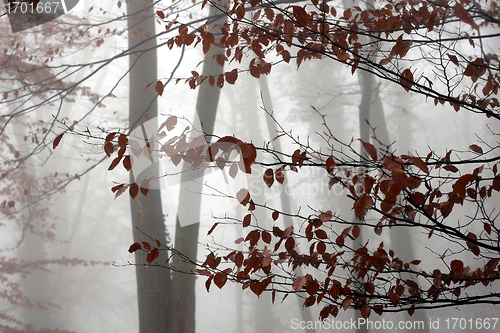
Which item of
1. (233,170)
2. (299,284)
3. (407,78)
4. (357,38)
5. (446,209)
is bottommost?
(299,284)

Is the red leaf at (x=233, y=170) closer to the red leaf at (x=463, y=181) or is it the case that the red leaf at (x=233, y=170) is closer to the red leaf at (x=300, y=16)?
the red leaf at (x=300, y=16)

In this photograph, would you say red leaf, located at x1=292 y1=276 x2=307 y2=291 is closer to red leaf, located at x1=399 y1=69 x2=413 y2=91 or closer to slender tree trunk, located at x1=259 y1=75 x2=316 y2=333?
red leaf, located at x1=399 y1=69 x2=413 y2=91

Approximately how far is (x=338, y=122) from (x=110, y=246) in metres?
5.24

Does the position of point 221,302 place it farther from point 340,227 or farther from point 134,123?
point 134,123

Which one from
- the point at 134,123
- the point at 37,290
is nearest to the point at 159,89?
the point at 134,123

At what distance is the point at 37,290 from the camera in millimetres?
6352

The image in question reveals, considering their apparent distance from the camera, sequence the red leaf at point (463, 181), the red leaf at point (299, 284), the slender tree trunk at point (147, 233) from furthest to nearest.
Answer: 1. the slender tree trunk at point (147, 233)
2. the red leaf at point (299, 284)
3. the red leaf at point (463, 181)

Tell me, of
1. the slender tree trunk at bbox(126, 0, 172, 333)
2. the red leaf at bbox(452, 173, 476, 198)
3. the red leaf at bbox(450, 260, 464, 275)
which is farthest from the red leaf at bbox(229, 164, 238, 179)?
the slender tree trunk at bbox(126, 0, 172, 333)

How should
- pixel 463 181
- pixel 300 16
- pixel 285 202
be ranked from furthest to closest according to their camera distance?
pixel 285 202, pixel 300 16, pixel 463 181

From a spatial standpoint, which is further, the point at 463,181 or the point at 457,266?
the point at 457,266

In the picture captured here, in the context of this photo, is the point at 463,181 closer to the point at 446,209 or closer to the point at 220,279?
the point at 446,209

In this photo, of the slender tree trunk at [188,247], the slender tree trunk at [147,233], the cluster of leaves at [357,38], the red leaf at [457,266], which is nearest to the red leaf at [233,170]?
the cluster of leaves at [357,38]

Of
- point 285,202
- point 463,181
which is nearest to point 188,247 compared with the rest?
point 463,181

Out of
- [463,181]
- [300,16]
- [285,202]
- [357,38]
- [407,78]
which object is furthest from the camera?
[285,202]
